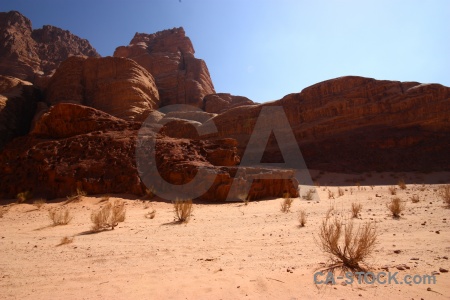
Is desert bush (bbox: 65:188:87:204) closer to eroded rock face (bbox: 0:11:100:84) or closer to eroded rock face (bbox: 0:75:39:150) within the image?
eroded rock face (bbox: 0:75:39:150)

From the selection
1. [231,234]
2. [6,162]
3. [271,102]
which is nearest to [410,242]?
[231,234]

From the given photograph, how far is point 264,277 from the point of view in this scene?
2986mm

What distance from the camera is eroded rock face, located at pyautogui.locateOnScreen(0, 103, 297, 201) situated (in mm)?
10859

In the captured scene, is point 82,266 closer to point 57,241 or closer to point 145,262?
point 145,262

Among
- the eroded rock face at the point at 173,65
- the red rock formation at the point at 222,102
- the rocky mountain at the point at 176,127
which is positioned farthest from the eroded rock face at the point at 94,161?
the eroded rock face at the point at 173,65

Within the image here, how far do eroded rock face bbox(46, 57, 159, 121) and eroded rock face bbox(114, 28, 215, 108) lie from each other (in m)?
11.4

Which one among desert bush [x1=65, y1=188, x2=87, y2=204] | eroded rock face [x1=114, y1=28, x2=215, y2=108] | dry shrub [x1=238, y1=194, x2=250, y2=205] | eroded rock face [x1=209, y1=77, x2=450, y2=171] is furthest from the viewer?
eroded rock face [x1=114, y1=28, x2=215, y2=108]

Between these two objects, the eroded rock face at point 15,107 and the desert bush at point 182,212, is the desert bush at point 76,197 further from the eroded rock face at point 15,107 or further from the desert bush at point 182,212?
the eroded rock face at point 15,107

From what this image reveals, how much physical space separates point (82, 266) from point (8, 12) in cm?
8635

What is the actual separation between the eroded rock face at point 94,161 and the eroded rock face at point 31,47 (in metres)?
36.4

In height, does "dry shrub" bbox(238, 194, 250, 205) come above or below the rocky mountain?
below

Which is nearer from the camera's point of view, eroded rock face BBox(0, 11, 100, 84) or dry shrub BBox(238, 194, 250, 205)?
dry shrub BBox(238, 194, 250, 205)

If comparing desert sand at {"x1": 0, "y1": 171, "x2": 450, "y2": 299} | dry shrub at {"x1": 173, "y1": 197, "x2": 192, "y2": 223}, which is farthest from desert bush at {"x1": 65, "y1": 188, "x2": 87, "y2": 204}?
dry shrub at {"x1": 173, "y1": 197, "x2": 192, "y2": 223}

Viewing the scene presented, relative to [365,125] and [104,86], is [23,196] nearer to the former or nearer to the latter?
[104,86]
